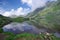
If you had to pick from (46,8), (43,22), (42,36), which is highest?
(46,8)

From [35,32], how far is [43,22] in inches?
18.7

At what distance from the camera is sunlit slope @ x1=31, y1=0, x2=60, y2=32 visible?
24.1ft

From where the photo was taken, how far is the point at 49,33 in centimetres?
729

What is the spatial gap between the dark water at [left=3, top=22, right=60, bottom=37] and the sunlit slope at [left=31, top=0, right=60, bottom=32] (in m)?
0.24

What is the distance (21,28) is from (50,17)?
1134mm

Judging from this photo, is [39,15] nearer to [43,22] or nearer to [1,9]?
[43,22]

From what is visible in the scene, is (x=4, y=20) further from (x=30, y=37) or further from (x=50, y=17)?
(x=50, y=17)

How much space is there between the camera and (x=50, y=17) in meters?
7.41

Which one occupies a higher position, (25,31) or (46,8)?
(46,8)

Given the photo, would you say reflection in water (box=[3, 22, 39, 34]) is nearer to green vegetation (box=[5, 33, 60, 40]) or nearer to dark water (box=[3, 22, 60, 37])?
dark water (box=[3, 22, 60, 37])

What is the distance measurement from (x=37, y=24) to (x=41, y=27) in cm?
18

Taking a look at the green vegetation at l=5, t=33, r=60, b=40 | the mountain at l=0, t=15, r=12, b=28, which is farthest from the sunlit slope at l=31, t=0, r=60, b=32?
the mountain at l=0, t=15, r=12, b=28

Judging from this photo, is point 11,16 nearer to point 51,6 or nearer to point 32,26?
point 32,26

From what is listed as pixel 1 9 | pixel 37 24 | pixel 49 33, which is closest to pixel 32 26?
pixel 37 24
